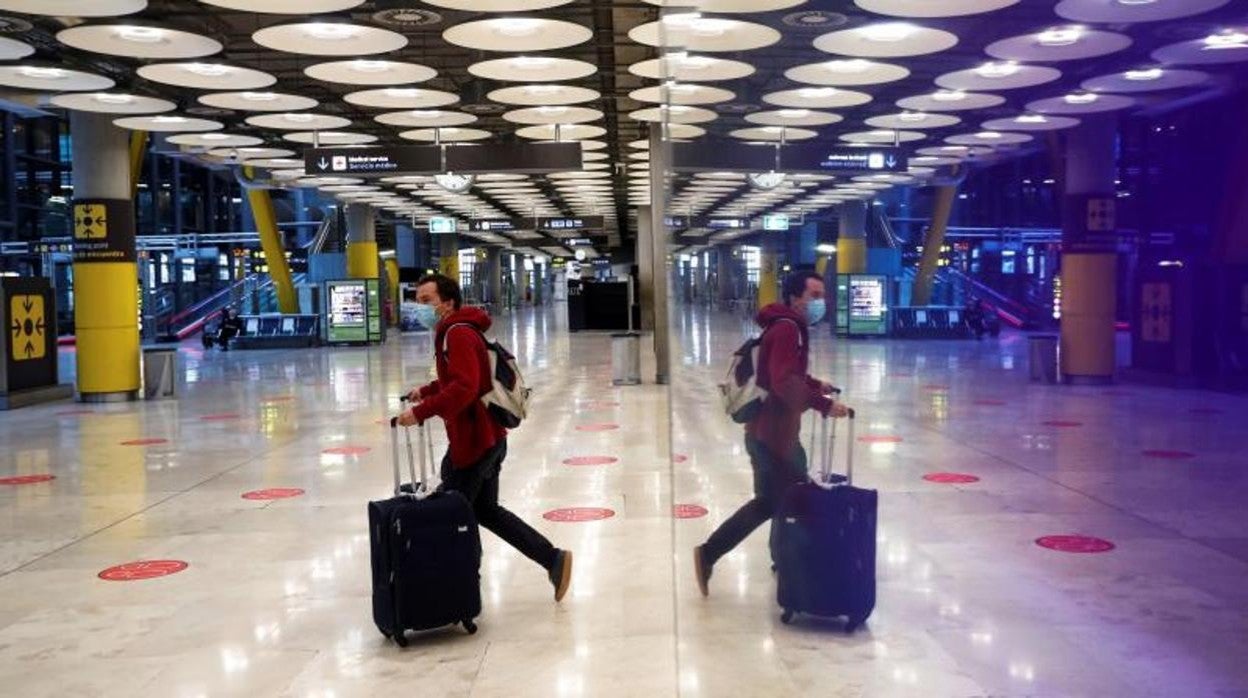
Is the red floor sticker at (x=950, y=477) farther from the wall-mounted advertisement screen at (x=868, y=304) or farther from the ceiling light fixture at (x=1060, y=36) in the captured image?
the wall-mounted advertisement screen at (x=868, y=304)

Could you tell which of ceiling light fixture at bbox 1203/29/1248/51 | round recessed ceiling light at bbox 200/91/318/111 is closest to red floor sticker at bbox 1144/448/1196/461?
ceiling light fixture at bbox 1203/29/1248/51

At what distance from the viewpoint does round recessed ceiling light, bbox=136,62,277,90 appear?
12.3m

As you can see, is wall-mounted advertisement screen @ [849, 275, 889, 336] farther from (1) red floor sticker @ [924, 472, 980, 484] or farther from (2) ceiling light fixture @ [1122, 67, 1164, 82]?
(1) red floor sticker @ [924, 472, 980, 484]

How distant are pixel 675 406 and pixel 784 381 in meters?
4.91

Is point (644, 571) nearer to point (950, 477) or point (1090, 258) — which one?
point (950, 477)

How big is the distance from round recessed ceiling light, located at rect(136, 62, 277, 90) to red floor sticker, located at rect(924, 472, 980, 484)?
941 centimetres

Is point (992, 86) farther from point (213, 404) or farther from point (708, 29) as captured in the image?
point (213, 404)

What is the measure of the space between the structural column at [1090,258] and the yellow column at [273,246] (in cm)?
2308

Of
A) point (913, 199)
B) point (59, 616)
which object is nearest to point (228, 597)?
point (59, 616)

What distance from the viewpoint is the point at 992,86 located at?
1329 cm

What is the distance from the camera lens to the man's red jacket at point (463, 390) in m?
4.96

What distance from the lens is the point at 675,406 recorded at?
31.8 ft

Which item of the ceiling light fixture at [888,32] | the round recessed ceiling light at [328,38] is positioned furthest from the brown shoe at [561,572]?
the round recessed ceiling light at [328,38]

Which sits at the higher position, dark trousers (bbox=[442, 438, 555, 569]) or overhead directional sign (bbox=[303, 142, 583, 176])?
overhead directional sign (bbox=[303, 142, 583, 176])
